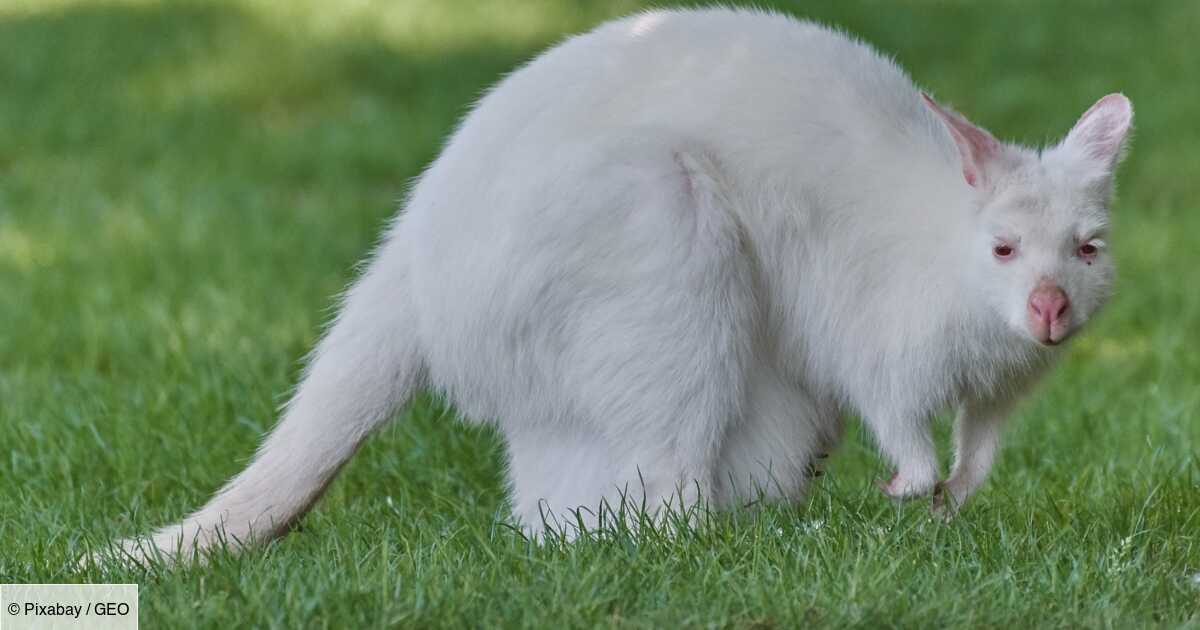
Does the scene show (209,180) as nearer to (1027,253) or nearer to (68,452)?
(68,452)

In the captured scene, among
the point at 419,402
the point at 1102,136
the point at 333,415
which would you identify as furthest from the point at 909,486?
the point at 419,402

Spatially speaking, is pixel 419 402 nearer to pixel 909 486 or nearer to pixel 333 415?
pixel 333 415

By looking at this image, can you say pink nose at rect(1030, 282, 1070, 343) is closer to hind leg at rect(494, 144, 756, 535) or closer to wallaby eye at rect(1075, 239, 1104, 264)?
wallaby eye at rect(1075, 239, 1104, 264)

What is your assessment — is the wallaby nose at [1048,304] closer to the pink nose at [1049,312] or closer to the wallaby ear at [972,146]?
the pink nose at [1049,312]

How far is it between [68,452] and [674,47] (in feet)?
7.13

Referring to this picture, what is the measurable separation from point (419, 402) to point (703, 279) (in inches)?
71.0

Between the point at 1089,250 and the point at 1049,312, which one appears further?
the point at 1089,250

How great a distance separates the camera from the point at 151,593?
3.65m

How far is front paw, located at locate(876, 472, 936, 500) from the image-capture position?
4.22 m

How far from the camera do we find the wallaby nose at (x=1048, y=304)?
3.85m

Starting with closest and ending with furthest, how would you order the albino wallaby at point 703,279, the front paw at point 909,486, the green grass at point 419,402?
the green grass at point 419,402 → the albino wallaby at point 703,279 → the front paw at point 909,486

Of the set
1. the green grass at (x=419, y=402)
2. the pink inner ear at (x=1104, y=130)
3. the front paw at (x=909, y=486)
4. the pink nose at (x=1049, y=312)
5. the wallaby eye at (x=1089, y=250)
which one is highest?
the pink inner ear at (x=1104, y=130)

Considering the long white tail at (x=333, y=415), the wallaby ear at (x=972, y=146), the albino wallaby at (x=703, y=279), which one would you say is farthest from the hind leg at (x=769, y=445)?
the long white tail at (x=333, y=415)

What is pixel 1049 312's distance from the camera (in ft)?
12.6
